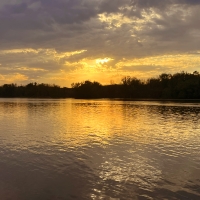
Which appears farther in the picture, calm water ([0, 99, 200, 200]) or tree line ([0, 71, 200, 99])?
tree line ([0, 71, 200, 99])

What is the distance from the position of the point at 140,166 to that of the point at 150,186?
9.47 feet

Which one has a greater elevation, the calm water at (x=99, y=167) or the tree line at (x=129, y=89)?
the tree line at (x=129, y=89)

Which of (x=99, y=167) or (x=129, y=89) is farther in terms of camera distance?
(x=129, y=89)

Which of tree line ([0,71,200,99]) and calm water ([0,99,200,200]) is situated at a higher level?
tree line ([0,71,200,99])

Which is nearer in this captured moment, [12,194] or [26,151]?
[12,194]

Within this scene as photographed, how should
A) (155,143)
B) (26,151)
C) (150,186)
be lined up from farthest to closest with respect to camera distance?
1. (155,143)
2. (26,151)
3. (150,186)

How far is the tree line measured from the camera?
117 metres

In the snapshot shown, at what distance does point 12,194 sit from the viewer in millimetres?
10844

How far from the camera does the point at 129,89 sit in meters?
154

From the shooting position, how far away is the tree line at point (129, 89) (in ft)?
384

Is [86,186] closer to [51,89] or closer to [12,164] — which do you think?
[12,164]

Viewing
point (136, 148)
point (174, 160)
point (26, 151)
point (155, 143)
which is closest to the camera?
point (174, 160)

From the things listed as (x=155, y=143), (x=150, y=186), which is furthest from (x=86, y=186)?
(x=155, y=143)

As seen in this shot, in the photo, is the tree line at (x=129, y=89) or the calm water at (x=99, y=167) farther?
the tree line at (x=129, y=89)
